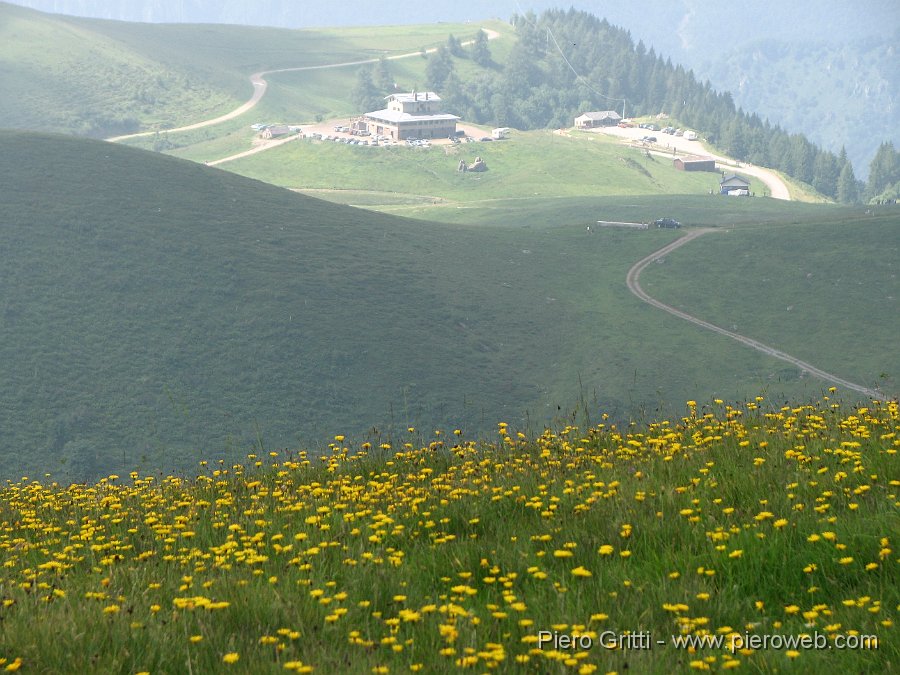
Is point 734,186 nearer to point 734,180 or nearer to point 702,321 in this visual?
point 734,180

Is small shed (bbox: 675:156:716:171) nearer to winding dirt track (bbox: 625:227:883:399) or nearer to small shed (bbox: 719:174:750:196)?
small shed (bbox: 719:174:750:196)

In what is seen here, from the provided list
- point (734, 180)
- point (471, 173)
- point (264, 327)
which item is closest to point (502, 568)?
point (264, 327)

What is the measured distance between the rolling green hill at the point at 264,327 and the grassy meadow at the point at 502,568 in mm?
31173

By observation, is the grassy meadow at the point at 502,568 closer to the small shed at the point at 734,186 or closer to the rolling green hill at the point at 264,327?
the rolling green hill at the point at 264,327

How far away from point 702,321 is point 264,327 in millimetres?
32124

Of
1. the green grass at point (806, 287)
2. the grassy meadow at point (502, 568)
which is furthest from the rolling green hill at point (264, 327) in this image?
the grassy meadow at point (502, 568)

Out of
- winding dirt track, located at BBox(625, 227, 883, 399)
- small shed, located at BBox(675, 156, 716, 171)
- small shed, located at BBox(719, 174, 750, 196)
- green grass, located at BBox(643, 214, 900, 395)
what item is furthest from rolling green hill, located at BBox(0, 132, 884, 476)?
small shed, located at BBox(675, 156, 716, 171)

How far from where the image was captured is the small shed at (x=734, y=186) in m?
176

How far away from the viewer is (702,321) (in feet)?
229

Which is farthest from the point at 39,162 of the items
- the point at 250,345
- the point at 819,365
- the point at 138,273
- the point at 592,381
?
the point at 819,365

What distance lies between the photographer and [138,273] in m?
63.8

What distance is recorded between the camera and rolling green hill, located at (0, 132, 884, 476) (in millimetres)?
50469

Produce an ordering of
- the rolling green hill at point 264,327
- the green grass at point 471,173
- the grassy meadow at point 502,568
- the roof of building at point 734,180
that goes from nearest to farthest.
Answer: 1. the grassy meadow at point 502,568
2. the rolling green hill at point 264,327
3. the green grass at point 471,173
4. the roof of building at point 734,180

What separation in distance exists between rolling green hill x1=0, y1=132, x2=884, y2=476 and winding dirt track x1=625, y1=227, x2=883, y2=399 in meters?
1.34
